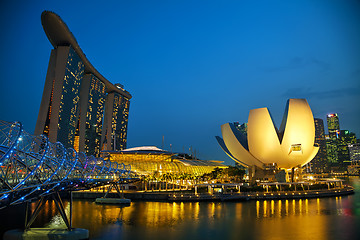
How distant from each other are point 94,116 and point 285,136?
78.8 metres

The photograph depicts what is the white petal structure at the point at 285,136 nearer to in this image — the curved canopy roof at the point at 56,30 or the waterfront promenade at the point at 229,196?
the waterfront promenade at the point at 229,196

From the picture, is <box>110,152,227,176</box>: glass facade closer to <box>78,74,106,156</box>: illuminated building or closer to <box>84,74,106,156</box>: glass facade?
<box>78,74,106,156</box>: illuminated building

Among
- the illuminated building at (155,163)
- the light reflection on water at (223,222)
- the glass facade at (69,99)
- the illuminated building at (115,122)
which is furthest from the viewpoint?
the illuminated building at (115,122)

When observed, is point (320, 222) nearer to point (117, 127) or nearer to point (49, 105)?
point (49, 105)

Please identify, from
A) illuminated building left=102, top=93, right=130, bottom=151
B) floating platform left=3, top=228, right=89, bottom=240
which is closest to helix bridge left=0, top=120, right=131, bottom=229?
floating platform left=3, top=228, right=89, bottom=240

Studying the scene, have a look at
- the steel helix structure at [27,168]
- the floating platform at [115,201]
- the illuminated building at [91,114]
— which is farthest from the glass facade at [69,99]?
the steel helix structure at [27,168]

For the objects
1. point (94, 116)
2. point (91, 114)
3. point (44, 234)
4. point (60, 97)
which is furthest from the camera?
point (94, 116)

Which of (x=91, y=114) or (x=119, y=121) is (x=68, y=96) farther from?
(x=119, y=121)

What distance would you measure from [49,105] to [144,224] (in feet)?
201

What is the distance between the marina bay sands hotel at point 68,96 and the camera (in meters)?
73.9

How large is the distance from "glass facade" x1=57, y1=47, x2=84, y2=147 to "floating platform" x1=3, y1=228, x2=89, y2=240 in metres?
62.4


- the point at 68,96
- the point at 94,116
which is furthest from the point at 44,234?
the point at 94,116

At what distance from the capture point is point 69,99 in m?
82.1

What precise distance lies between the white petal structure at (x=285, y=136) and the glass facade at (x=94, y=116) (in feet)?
225
